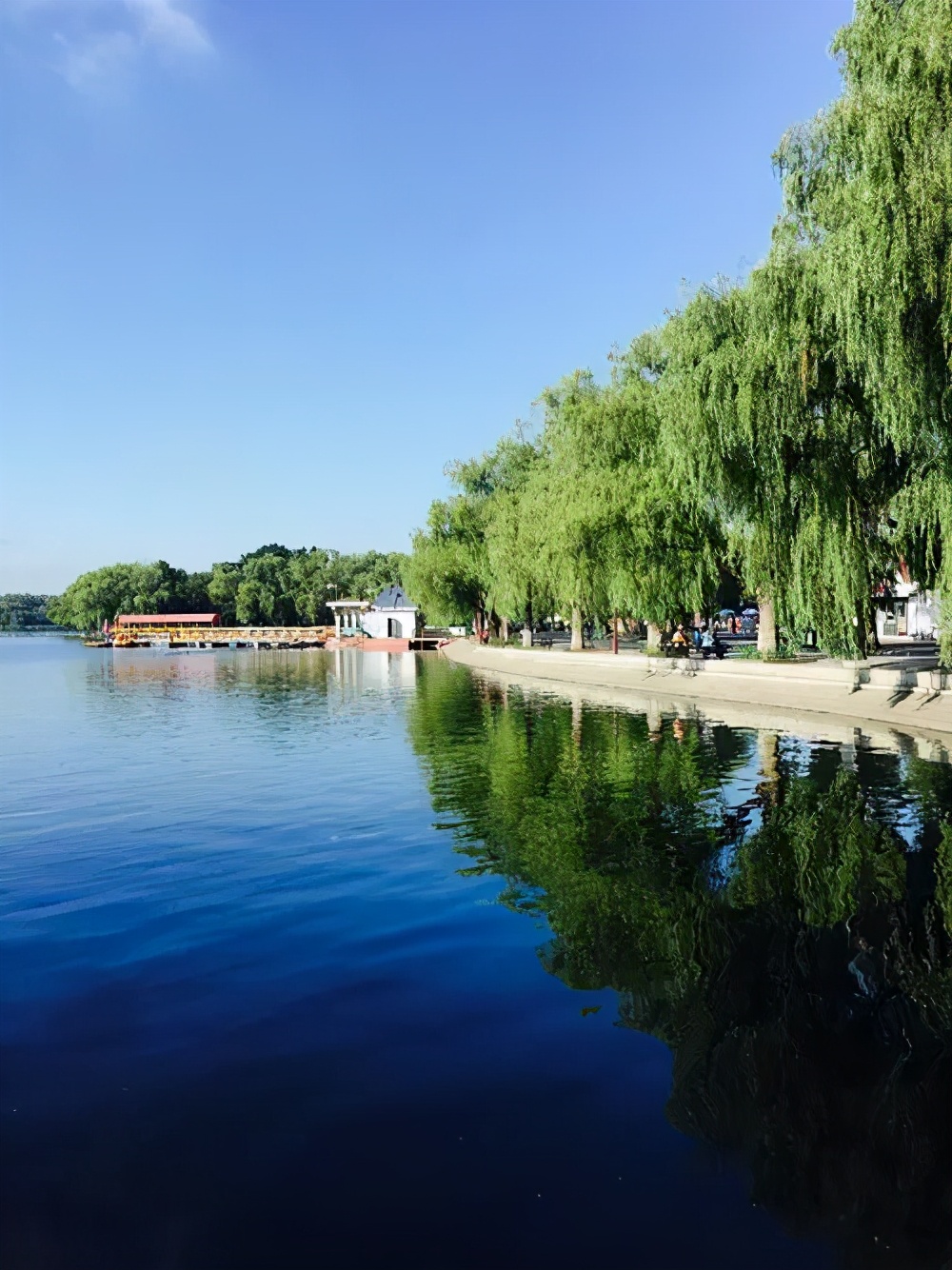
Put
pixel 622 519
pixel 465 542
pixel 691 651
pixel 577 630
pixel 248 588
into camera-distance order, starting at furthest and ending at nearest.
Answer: pixel 248 588, pixel 465 542, pixel 577 630, pixel 691 651, pixel 622 519

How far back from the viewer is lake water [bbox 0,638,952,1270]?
4477 millimetres

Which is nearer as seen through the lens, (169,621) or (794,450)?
(794,450)

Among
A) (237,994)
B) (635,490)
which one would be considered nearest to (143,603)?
(635,490)

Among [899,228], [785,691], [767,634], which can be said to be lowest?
[785,691]

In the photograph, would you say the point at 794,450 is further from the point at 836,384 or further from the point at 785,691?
the point at 785,691

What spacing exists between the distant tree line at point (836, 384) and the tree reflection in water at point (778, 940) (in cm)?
570

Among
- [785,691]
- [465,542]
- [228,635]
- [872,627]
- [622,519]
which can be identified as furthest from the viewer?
[228,635]

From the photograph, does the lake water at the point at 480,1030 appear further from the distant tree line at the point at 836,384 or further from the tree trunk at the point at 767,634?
the tree trunk at the point at 767,634

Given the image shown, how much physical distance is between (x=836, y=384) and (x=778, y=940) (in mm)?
15184

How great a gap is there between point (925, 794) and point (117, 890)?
1062 cm

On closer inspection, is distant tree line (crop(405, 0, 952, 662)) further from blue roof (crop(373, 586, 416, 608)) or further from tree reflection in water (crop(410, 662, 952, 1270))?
blue roof (crop(373, 586, 416, 608))

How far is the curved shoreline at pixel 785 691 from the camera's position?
22.0 metres

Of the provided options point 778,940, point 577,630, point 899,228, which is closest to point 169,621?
point 577,630

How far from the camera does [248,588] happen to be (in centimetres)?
15225
